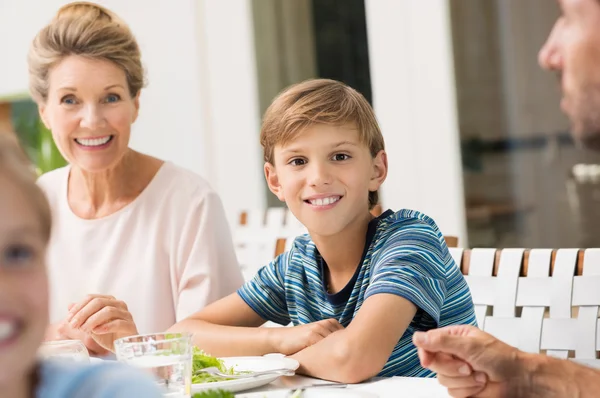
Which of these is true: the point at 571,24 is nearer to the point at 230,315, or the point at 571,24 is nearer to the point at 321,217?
the point at 321,217

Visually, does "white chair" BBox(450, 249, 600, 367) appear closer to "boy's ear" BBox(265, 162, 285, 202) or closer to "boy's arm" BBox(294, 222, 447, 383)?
"boy's arm" BBox(294, 222, 447, 383)

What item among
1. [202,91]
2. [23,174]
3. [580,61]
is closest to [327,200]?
[580,61]

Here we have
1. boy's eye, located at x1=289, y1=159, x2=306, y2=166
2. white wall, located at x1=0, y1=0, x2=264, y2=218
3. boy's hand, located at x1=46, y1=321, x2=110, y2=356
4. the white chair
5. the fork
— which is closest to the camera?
the fork

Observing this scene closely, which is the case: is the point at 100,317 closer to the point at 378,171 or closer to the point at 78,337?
the point at 78,337

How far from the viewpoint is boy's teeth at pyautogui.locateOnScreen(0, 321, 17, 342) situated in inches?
18.6

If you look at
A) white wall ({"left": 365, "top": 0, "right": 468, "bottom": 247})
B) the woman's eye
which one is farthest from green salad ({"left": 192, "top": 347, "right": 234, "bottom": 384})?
white wall ({"left": 365, "top": 0, "right": 468, "bottom": 247})

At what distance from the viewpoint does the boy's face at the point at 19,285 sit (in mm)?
473

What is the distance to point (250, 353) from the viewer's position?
1667mm

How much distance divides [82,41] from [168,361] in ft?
4.03

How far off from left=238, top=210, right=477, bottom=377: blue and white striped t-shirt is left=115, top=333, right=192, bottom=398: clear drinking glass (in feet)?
1.43

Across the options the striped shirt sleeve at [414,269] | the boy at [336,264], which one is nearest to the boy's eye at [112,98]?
the boy at [336,264]

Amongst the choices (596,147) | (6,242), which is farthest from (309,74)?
Answer: (6,242)

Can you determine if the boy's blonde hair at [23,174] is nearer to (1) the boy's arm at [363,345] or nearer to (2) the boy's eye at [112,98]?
(1) the boy's arm at [363,345]

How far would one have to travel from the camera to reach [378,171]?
1884 millimetres
